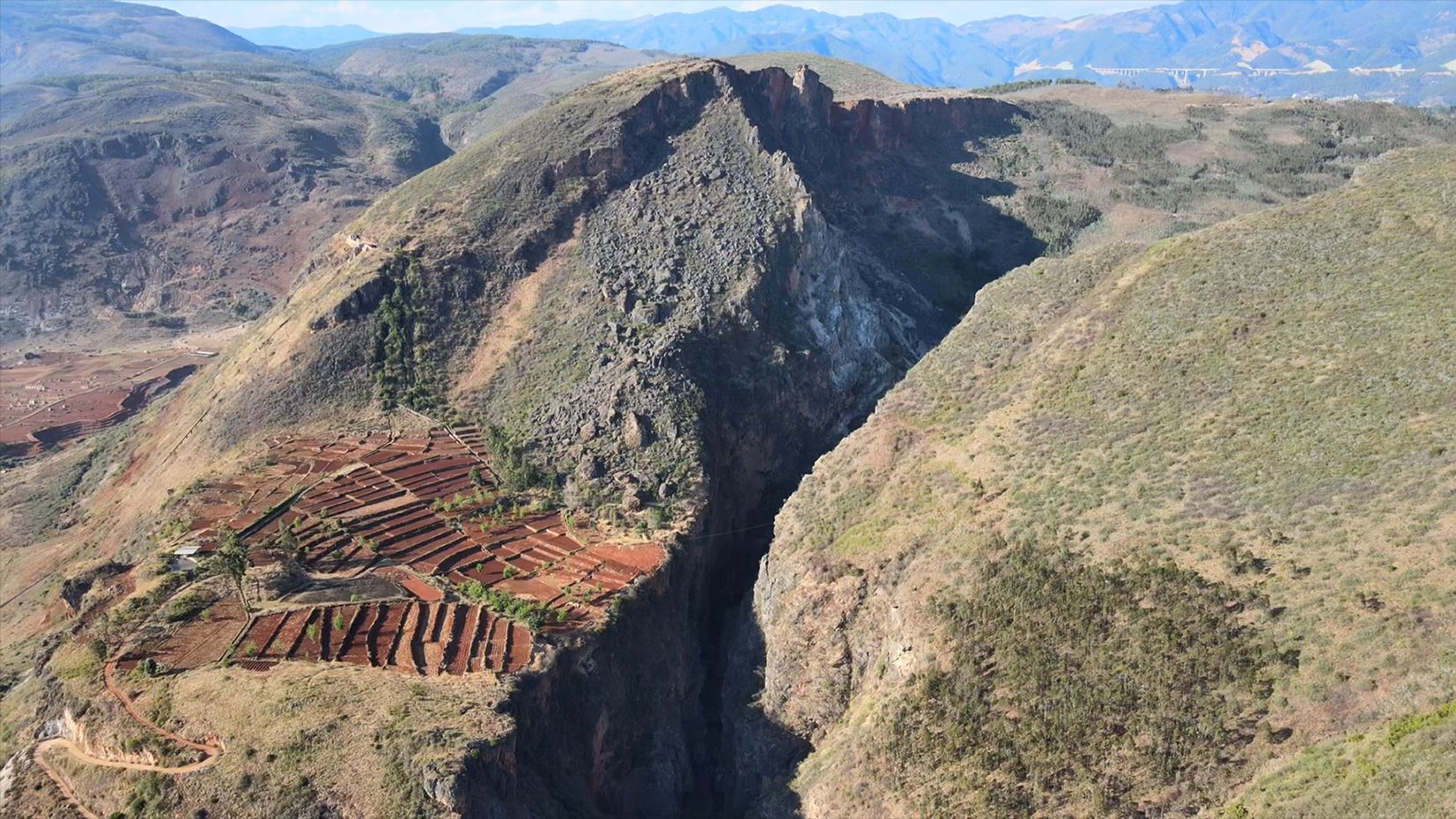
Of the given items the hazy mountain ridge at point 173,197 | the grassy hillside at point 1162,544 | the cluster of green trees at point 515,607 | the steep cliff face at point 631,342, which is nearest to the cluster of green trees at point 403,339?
the steep cliff face at point 631,342

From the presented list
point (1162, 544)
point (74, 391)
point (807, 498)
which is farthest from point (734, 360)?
point (74, 391)

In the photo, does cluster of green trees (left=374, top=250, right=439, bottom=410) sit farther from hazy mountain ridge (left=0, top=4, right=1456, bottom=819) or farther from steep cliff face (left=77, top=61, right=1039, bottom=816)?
hazy mountain ridge (left=0, top=4, right=1456, bottom=819)

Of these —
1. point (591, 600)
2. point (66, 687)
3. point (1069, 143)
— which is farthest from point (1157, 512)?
point (1069, 143)

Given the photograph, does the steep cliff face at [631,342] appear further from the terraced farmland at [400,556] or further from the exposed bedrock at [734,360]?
the terraced farmland at [400,556]

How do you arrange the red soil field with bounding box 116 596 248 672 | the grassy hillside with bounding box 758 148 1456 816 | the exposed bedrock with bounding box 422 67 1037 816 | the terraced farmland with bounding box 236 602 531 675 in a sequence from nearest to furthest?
the grassy hillside with bounding box 758 148 1456 816 → the red soil field with bounding box 116 596 248 672 → the terraced farmland with bounding box 236 602 531 675 → the exposed bedrock with bounding box 422 67 1037 816

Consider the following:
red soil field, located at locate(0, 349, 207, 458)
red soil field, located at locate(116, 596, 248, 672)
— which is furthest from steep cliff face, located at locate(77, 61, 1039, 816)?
red soil field, located at locate(0, 349, 207, 458)

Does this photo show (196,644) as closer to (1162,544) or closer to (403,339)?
(403,339)

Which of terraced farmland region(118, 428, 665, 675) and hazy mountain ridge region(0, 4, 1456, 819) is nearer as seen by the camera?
hazy mountain ridge region(0, 4, 1456, 819)
